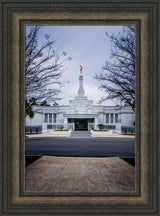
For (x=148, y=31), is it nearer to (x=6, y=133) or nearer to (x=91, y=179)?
(x=6, y=133)

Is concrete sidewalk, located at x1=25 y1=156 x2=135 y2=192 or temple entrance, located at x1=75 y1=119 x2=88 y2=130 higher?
concrete sidewalk, located at x1=25 y1=156 x2=135 y2=192

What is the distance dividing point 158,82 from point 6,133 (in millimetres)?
3692

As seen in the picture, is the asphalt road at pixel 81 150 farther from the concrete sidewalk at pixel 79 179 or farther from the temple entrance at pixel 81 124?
the temple entrance at pixel 81 124

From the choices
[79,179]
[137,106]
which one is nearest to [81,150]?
[79,179]

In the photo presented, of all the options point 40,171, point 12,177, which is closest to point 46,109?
point 40,171

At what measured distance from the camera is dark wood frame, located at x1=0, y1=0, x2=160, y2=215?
2.71 meters

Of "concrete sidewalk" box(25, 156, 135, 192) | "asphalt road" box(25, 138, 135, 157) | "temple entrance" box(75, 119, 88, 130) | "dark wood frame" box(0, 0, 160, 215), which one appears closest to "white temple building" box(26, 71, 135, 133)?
"temple entrance" box(75, 119, 88, 130)

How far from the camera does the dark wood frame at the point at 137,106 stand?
8.89 ft

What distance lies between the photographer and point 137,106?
295 cm

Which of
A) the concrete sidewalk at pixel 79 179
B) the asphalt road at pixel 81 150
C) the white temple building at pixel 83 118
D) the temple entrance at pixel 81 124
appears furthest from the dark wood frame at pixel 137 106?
the temple entrance at pixel 81 124

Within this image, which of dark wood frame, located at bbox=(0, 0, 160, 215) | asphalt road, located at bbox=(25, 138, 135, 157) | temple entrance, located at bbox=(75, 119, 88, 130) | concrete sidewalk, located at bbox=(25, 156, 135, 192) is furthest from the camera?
temple entrance, located at bbox=(75, 119, 88, 130)

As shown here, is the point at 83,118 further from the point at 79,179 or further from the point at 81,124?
the point at 79,179

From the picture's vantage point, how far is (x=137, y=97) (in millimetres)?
2945

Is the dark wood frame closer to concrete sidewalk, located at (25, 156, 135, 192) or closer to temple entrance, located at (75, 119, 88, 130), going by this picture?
concrete sidewalk, located at (25, 156, 135, 192)
